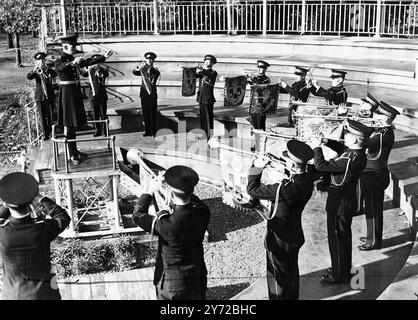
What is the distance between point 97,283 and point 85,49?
12.7m

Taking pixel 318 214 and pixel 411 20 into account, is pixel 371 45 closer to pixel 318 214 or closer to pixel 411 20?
pixel 411 20

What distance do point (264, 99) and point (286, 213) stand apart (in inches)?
237

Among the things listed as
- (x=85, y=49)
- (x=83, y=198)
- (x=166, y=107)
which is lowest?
(x=83, y=198)

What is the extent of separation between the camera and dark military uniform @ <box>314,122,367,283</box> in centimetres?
762

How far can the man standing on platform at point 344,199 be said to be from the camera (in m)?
7.61

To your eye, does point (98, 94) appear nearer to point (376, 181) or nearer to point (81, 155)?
point (81, 155)

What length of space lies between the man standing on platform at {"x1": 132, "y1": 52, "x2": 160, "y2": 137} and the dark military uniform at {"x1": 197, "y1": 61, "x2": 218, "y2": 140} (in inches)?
43.3

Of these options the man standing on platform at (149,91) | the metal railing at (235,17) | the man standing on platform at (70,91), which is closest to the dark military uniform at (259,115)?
the man standing on platform at (149,91)

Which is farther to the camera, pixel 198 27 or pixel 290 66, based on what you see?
pixel 198 27

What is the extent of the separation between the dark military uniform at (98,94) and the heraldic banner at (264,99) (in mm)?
3289

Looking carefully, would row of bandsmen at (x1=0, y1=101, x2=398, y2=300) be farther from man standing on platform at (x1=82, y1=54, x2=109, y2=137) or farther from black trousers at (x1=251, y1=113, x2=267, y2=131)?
man standing on platform at (x1=82, y1=54, x2=109, y2=137)

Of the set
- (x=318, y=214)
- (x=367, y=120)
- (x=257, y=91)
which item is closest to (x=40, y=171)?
(x=257, y=91)

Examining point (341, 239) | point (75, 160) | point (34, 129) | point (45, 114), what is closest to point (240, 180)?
point (341, 239)

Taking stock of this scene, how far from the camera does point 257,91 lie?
12352mm
